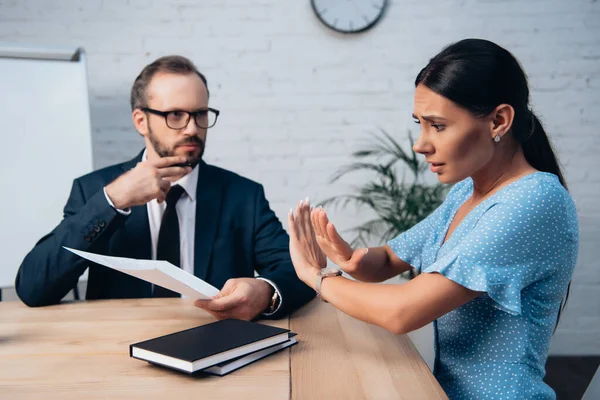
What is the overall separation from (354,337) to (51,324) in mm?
684

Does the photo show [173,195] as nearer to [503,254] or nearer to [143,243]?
[143,243]

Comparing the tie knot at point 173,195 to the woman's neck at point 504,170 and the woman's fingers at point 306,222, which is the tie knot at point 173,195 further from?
the woman's neck at point 504,170

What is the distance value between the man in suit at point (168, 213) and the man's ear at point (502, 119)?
0.64 meters

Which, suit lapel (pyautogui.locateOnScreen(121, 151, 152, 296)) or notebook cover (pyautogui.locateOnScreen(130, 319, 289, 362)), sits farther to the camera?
suit lapel (pyautogui.locateOnScreen(121, 151, 152, 296))

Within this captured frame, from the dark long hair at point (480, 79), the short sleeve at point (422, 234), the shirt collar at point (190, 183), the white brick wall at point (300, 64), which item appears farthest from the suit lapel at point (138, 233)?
the white brick wall at point (300, 64)

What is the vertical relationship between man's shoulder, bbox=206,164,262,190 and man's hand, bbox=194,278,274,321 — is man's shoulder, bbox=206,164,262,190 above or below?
above

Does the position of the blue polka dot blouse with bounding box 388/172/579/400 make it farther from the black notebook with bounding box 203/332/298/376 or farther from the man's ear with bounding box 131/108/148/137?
the man's ear with bounding box 131/108/148/137

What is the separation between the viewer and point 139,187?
4.90 ft

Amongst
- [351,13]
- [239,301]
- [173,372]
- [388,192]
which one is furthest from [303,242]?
[351,13]

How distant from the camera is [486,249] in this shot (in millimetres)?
979

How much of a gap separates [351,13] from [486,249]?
2070 mm

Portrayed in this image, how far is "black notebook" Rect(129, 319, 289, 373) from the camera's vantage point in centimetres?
91

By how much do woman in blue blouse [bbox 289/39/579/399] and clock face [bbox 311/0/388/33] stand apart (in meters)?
1.75

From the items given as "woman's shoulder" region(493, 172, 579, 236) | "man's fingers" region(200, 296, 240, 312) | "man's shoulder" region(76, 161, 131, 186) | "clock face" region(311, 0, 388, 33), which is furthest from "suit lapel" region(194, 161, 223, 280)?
"clock face" region(311, 0, 388, 33)
